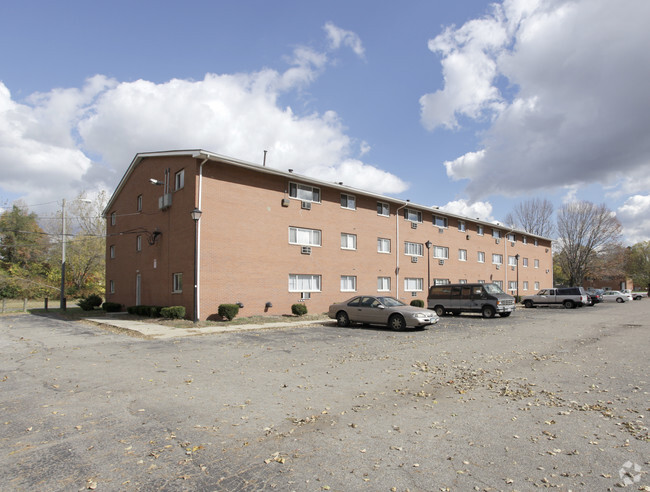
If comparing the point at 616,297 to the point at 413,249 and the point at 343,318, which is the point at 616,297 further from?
the point at 343,318

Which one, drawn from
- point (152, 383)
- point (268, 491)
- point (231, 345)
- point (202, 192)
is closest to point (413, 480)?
point (268, 491)

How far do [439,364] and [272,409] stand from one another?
4.78m

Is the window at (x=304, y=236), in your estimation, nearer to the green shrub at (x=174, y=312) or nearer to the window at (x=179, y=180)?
the window at (x=179, y=180)

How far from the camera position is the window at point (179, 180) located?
67.9ft

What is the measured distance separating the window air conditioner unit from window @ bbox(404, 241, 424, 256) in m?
17.1

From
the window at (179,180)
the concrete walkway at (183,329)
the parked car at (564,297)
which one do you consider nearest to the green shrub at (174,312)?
the concrete walkway at (183,329)

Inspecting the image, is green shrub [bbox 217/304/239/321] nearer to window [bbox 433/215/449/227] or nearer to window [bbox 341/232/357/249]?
window [bbox 341/232/357/249]

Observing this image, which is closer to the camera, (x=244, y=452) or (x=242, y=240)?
(x=244, y=452)

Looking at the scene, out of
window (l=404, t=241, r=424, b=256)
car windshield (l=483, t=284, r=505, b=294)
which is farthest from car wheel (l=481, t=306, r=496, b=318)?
window (l=404, t=241, r=424, b=256)

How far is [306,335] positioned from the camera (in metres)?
14.6

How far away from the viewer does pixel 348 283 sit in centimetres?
2564

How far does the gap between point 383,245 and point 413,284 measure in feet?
14.9

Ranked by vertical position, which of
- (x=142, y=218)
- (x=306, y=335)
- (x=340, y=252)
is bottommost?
(x=306, y=335)

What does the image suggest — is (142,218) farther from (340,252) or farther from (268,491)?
(268,491)
